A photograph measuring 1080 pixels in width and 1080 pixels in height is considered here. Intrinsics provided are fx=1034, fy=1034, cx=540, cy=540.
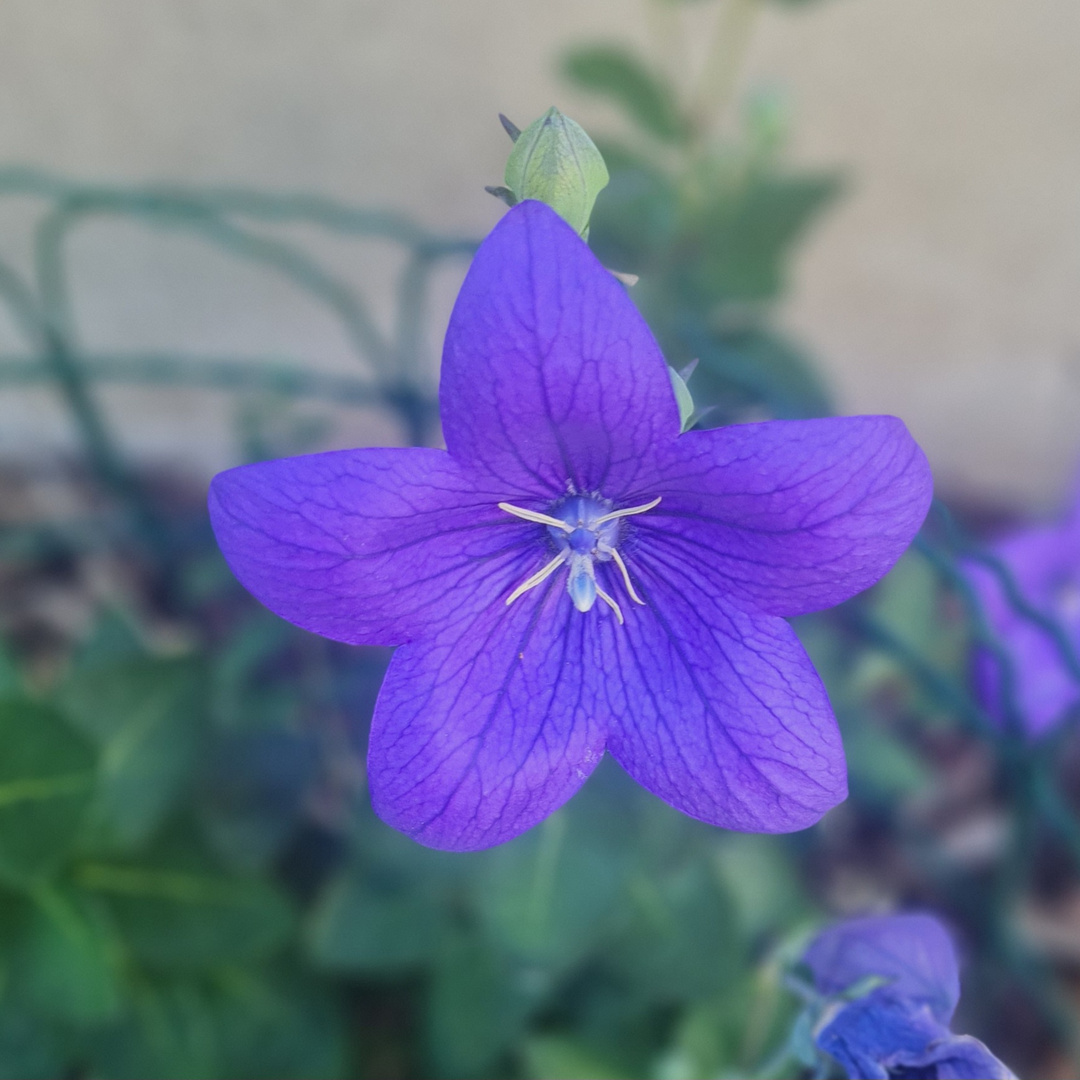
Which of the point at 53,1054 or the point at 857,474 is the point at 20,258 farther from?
the point at 857,474

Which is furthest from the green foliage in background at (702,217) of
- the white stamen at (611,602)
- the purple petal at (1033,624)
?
the white stamen at (611,602)

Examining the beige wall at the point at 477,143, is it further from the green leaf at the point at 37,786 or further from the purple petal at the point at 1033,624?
the green leaf at the point at 37,786

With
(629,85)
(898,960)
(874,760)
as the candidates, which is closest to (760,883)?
(874,760)

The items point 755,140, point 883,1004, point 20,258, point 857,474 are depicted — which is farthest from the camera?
point 20,258

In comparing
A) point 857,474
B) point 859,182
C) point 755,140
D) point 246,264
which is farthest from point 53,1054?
point 859,182

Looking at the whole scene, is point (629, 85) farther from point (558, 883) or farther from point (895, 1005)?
point (895, 1005)

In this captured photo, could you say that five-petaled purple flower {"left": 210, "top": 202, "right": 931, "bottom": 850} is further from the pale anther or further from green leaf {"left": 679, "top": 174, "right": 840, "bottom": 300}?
green leaf {"left": 679, "top": 174, "right": 840, "bottom": 300}
